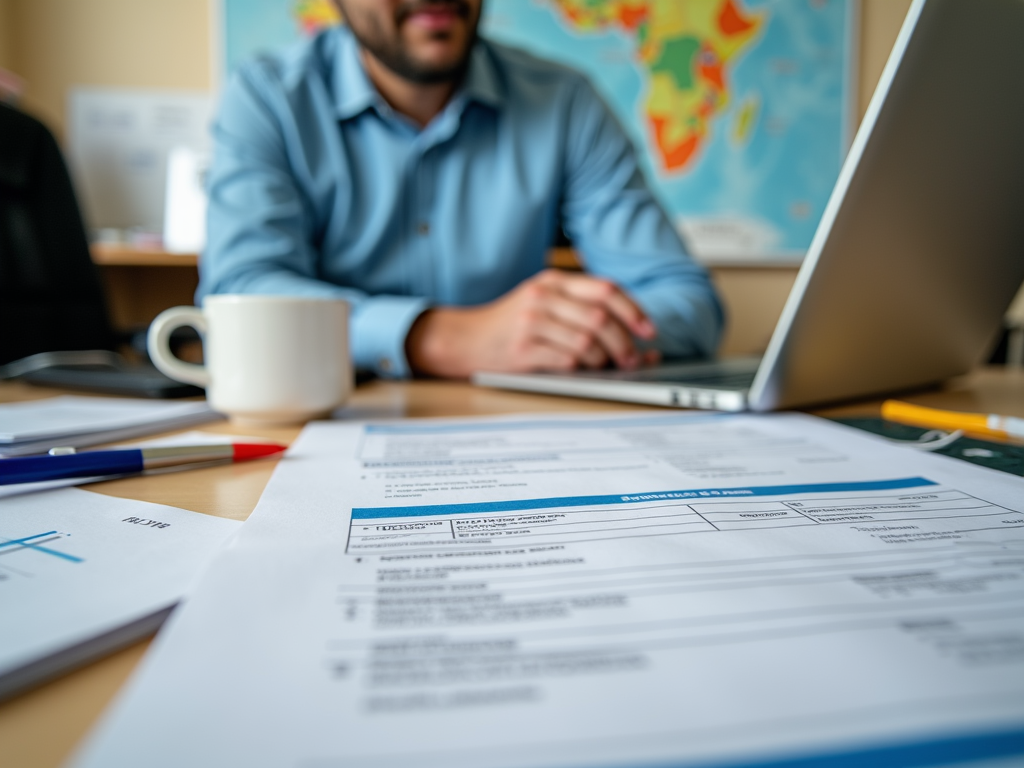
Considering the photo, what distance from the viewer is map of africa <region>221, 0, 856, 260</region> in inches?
78.5

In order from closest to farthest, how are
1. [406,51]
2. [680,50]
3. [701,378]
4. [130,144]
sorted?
Answer: [701,378]
[406,51]
[130,144]
[680,50]

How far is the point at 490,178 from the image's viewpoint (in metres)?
1.05

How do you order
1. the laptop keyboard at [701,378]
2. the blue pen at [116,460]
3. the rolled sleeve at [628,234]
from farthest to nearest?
the rolled sleeve at [628,234]
the laptop keyboard at [701,378]
the blue pen at [116,460]

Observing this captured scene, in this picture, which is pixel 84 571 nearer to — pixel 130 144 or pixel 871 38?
pixel 130 144

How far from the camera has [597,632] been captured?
0.15 m

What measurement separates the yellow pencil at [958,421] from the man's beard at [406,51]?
80 cm

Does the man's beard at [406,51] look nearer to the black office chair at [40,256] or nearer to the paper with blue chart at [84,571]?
the black office chair at [40,256]

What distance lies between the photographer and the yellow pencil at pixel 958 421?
0.39 m

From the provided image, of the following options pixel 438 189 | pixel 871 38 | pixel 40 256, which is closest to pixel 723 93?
pixel 871 38

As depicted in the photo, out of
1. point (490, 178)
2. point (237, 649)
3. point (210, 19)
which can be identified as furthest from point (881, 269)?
point (210, 19)

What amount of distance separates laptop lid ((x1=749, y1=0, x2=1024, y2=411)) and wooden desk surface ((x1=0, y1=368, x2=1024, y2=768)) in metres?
0.07

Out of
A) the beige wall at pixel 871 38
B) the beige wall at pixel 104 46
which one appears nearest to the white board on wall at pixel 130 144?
the beige wall at pixel 104 46

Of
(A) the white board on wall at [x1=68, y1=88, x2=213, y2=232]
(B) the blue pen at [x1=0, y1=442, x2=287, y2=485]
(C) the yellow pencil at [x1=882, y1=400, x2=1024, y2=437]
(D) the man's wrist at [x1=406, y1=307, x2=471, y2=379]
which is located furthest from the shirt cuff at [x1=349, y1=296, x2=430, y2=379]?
(A) the white board on wall at [x1=68, y1=88, x2=213, y2=232]

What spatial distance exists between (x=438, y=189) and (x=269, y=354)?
0.66 meters
